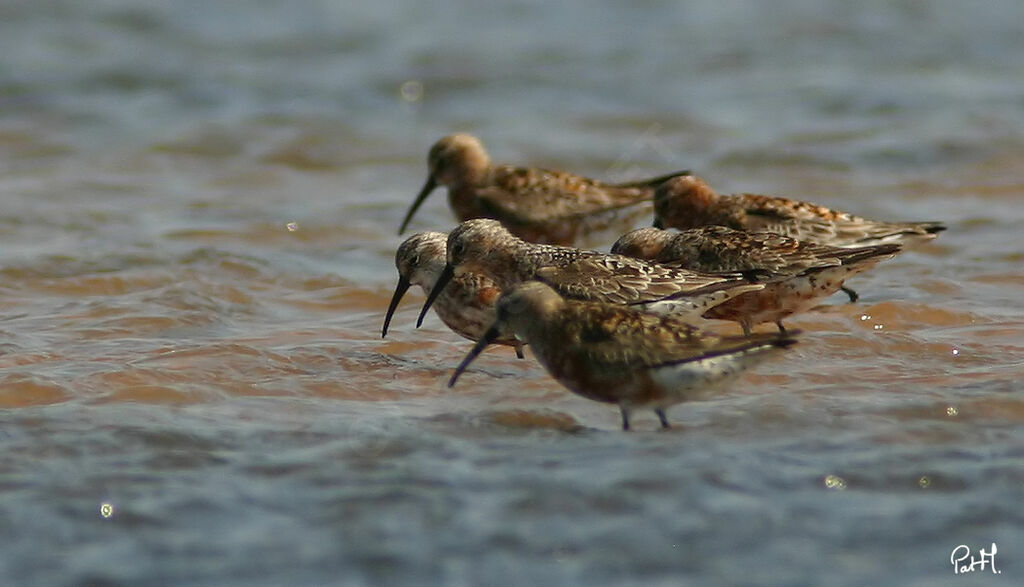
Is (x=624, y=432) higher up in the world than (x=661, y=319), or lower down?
lower down

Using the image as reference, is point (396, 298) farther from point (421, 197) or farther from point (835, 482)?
point (835, 482)

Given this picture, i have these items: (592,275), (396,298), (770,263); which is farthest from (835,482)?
(396,298)

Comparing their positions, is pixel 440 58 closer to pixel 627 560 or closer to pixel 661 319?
pixel 661 319

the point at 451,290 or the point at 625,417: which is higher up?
the point at 451,290

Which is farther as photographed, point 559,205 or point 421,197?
point 421,197

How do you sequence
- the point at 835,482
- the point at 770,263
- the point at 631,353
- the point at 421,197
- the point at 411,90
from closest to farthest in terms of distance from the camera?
the point at 835,482 → the point at 631,353 → the point at 770,263 → the point at 421,197 → the point at 411,90

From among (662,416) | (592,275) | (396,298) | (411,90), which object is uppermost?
(411,90)

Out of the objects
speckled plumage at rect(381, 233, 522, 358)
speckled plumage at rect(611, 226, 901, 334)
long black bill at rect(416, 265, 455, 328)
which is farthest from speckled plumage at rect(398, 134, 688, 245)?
long black bill at rect(416, 265, 455, 328)

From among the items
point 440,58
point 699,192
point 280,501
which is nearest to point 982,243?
point 699,192
